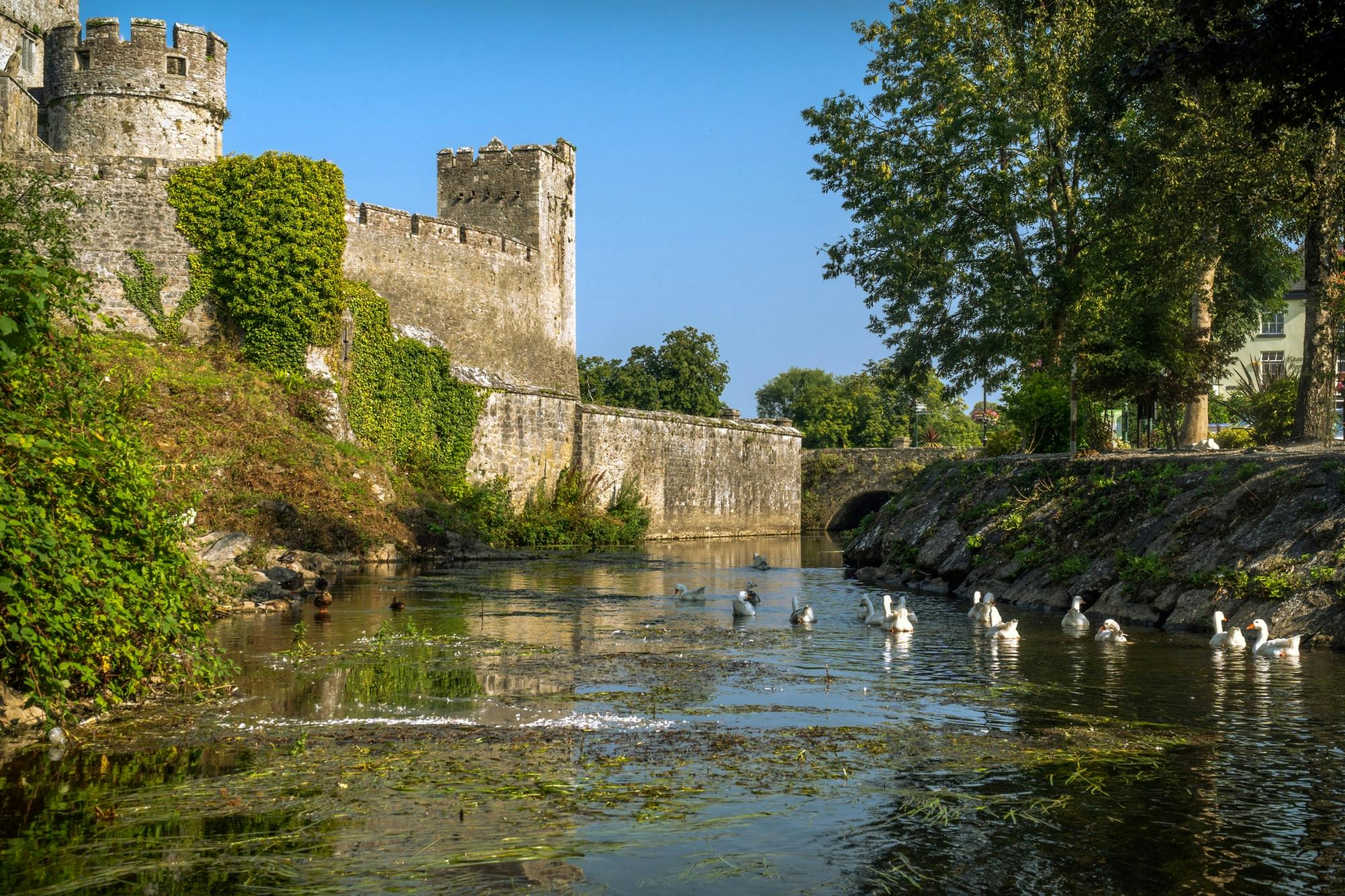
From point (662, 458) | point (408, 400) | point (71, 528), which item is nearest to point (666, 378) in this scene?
point (662, 458)

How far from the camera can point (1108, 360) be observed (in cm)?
2495

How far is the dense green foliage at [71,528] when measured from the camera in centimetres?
798

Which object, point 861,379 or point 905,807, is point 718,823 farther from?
point 861,379

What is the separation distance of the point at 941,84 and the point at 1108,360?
39.2 feet

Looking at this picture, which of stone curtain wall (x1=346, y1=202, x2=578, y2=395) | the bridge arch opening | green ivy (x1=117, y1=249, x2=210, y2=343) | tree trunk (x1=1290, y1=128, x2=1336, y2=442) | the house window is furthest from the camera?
the bridge arch opening

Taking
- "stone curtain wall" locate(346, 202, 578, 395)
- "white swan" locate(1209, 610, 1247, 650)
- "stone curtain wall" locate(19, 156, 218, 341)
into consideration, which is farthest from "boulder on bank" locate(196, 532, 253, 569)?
"white swan" locate(1209, 610, 1247, 650)

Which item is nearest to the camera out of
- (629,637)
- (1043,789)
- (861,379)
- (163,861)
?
(163,861)

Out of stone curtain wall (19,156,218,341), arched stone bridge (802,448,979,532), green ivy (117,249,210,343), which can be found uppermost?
stone curtain wall (19,156,218,341)

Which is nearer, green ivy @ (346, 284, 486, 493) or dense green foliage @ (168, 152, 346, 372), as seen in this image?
dense green foliage @ (168, 152, 346, 372)

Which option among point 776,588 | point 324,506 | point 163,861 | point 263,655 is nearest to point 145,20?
point 324,506

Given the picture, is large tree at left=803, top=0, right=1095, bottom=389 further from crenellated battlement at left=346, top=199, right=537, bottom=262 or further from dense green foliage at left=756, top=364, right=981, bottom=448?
dense green foliage at left=756, top=364, right=981, bottom=448

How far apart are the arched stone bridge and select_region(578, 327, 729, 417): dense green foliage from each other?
1488 centimetres

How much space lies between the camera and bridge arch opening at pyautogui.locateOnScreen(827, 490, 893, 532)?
A: 60656 mm

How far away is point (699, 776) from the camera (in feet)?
25.1
